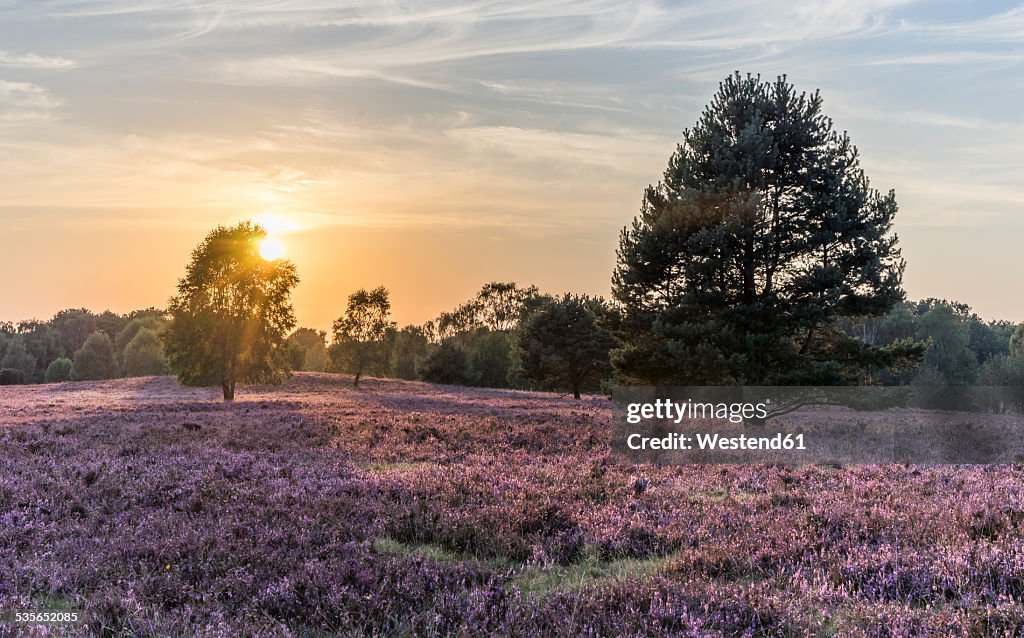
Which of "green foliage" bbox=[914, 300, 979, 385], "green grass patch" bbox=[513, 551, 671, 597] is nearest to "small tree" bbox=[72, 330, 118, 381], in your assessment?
"green foliage" bbox=[914, 300, 979, 385]

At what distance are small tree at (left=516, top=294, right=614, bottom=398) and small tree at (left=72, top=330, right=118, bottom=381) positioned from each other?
8130 centimetres

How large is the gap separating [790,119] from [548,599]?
66.1 feet

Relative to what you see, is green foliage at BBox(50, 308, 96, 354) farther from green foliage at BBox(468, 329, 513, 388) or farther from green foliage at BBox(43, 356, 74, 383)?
green foliage at BBox(468, 329, 513, 388)

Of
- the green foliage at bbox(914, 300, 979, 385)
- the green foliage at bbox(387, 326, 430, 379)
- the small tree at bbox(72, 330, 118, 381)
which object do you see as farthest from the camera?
the small tree at bbox(72, 330, 118, 381)

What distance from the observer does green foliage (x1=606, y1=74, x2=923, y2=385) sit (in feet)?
65.6

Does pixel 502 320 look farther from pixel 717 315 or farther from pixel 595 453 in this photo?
pixel 595 453

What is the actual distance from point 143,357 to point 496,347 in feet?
196

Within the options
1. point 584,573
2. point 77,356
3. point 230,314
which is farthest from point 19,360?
point 584,573

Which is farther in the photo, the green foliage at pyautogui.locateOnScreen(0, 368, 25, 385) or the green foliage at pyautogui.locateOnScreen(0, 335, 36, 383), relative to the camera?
the green foliage at pyautogui.locateOnScreen(0, 335, 36, 383)

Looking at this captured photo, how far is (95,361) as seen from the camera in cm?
10281

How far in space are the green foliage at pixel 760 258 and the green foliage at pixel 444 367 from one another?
59468 millimetres

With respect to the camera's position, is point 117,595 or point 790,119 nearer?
point 117,595

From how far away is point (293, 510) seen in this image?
710 cm

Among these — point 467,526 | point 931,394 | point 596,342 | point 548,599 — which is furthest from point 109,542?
point 931,394
